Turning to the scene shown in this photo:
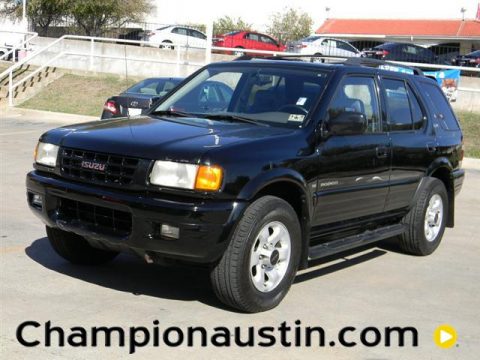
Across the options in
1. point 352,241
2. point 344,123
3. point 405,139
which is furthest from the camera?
point 405,139

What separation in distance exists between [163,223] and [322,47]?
30.4 metres

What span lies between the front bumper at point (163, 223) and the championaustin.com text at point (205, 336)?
0.50 m

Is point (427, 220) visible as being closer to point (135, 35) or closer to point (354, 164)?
point (354, 164)

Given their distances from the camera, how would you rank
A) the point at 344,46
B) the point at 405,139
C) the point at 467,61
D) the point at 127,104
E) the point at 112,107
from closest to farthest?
the point at 405,139
the point at 127,104
the point at 112,107
the point at 467,61
the point at 344,46

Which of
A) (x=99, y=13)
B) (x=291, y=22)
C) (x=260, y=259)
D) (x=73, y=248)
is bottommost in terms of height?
(x=73, y=248)

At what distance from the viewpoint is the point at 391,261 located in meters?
7.62

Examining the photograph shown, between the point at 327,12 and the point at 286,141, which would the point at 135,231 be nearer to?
the point at 286,141

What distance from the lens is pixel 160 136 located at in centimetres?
557

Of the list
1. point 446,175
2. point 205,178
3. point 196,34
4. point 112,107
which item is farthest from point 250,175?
point 196,34

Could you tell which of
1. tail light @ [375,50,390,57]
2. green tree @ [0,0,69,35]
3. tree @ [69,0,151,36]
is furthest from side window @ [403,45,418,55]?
green tree @ [0,0,69,35]

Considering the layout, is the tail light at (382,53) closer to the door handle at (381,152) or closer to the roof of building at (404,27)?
the roof of building at (404,27)

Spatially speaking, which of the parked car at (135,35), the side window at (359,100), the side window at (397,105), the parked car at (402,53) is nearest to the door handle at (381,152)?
the side window at (359,100)

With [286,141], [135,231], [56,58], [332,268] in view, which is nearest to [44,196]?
[135,231]

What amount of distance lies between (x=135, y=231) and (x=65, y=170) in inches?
34.5
